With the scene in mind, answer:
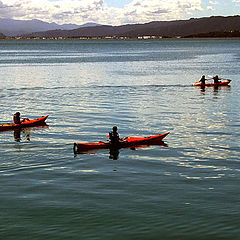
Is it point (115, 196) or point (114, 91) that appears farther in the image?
point (114, 91)

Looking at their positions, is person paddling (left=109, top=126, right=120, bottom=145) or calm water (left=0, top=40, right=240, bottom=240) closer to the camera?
calm water (left=0, top=40, right=240, bottom=240)

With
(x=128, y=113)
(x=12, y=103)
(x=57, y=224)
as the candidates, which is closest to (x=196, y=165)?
(x=57, y=224)

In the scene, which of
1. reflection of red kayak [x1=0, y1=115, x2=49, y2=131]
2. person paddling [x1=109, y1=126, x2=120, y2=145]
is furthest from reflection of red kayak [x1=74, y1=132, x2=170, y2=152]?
reflection of red kayak [x1=0, y1=115, x2=49, y2=131]

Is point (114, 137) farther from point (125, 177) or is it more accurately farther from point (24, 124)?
point (24, 124)

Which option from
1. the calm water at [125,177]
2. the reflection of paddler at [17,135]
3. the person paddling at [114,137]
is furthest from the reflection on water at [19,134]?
the person paddling at [114,137]

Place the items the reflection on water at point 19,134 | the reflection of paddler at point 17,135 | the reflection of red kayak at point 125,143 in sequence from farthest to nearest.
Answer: the reflection on water at point 19,134
the reflection of paddler at point 17,135
the reflection of red kayak at point 125,143

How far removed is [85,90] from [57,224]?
4785 cm

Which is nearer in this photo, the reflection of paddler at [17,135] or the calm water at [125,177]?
the calm water at [125,177]

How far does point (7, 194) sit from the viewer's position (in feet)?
71.2

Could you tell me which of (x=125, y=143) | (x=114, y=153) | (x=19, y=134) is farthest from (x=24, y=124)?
(x=114, y=153)

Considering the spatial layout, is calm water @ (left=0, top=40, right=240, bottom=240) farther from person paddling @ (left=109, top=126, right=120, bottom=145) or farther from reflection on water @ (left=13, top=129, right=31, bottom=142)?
person paddling @ (left=109, top=126, right=120, bottom=145)

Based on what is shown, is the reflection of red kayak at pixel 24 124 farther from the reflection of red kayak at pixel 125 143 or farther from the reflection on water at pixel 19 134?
the reflection of red kayak at pixel 125 143

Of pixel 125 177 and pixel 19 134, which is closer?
pixel 125 177

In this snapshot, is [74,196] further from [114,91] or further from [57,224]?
[114,91]
